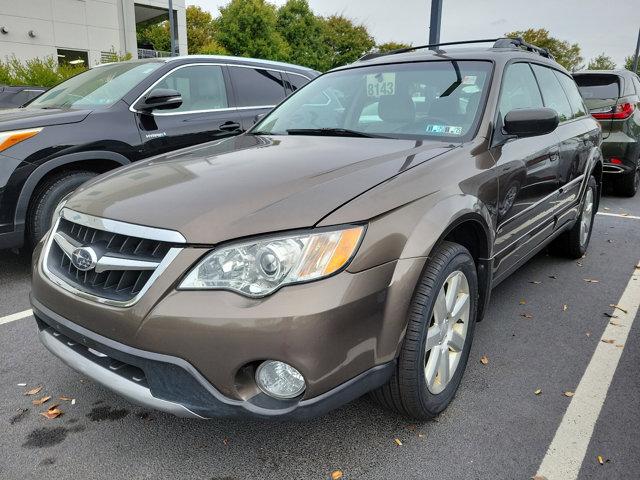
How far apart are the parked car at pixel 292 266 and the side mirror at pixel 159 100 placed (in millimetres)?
1719

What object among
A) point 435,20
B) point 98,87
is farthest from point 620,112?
point 98,87

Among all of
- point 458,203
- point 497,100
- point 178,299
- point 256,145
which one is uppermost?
point 497,100

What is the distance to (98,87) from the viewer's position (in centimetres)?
Answer: 475

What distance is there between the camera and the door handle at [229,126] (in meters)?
5.03

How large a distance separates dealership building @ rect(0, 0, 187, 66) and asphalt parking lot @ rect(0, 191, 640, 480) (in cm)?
2130

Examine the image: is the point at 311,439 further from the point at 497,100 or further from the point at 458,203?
the point at 497,100

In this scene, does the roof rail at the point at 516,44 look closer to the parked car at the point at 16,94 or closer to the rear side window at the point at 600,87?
the rear side window at the point at 600,87

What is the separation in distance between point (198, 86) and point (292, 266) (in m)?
3.83

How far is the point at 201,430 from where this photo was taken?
226cm

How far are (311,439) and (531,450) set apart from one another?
0.90 meters

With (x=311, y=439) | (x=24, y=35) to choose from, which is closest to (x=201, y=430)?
(x=311, y=439)

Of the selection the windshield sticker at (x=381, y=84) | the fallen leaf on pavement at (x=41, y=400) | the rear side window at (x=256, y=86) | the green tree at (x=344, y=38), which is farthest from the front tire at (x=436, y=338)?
the green tree at (x=344, y=38)

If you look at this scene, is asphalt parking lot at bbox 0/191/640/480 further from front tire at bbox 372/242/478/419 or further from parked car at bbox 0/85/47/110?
parked car at bbox 0/85/47/110

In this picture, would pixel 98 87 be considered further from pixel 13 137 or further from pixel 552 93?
pixel 552 93
